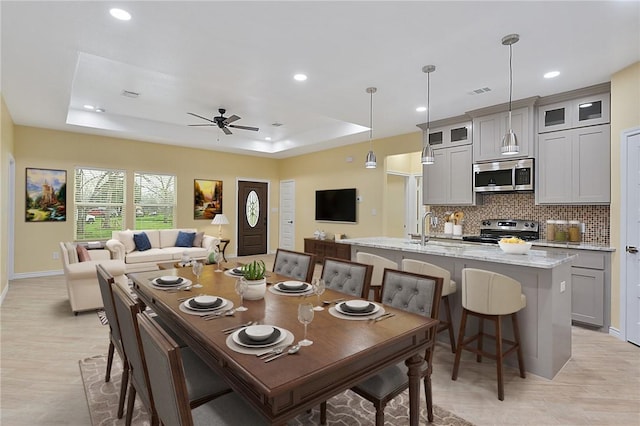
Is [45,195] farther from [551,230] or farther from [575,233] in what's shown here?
[575,233]

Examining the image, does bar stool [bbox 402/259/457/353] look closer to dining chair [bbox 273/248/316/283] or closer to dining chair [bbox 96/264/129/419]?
dining chair [bbox 273/248/316/283]

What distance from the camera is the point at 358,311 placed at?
1.82 meters

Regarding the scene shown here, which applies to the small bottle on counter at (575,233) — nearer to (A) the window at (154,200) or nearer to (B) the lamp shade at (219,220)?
(B) the lamp shade at (219,220)

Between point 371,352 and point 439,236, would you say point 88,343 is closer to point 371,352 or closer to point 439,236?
point 371,352

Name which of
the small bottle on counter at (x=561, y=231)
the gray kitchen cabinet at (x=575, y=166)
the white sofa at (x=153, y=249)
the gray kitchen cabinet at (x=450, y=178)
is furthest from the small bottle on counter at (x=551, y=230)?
the white sofa at (x=153, y=249)

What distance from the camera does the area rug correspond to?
82.0 inches

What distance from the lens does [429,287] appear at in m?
2.03

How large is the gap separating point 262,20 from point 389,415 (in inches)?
118

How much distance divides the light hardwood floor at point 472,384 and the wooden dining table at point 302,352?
919 millimetres

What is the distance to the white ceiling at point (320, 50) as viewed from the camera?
249cm

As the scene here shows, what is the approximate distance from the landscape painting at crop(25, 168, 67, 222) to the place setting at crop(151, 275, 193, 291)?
212 inches

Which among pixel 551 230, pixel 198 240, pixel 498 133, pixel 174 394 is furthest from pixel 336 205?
pixel 174 394

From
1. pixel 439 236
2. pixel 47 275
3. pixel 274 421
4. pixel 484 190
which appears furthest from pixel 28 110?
pixel 484 190

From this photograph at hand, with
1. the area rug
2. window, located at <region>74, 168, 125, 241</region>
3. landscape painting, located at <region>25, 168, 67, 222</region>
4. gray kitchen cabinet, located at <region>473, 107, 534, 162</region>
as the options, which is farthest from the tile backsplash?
landscape painting, located at <region>25, 168, 67, 222</region>
